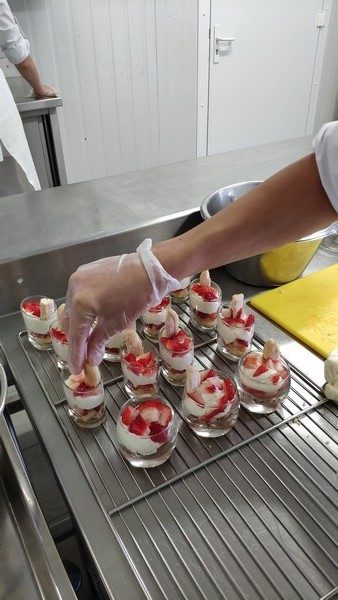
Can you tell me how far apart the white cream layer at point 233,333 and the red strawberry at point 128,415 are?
250 millimetres

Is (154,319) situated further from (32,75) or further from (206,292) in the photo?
(32,75)

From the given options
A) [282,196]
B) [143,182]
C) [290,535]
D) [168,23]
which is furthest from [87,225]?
[168,23]

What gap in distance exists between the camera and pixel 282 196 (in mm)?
685

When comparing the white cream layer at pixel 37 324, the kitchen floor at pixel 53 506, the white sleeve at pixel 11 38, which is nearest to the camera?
the white cream layer at pixel 37 324

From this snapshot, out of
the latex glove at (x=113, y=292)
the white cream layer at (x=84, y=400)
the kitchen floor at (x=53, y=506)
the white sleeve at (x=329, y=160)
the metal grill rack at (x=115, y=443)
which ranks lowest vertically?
the kitchen floor at (x=53, y=506)

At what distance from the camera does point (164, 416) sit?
727mm

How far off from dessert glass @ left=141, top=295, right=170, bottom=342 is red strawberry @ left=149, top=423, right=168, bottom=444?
29 centimetres

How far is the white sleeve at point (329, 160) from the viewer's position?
0.65 meters

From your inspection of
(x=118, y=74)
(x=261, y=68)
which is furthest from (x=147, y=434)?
(x=261, y=68)

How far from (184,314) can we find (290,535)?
0.52m

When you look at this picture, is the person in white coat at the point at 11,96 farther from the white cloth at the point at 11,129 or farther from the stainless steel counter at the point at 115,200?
the stainless steel counter at the point at 115,200

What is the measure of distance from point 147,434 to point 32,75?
74.5 inches

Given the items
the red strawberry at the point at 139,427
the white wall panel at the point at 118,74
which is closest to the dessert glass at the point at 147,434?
the red strawberry at the point at 139,427

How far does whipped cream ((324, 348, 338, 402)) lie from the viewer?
2.60 ft
